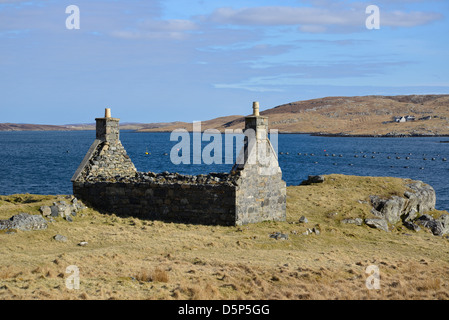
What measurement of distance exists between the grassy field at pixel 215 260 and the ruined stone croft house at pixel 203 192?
0.69m

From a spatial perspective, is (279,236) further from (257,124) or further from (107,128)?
(107,128)

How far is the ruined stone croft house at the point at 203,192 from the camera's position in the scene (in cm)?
2159

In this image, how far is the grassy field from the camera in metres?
13.6

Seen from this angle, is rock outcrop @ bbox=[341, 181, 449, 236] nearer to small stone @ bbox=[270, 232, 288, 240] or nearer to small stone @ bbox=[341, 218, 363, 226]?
small stone @ bbox=[341, 218, 363, 226]

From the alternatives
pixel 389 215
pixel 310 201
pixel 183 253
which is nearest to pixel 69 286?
pixel 183 253

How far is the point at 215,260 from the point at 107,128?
1156 centimetres

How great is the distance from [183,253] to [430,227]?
1662 centimetres

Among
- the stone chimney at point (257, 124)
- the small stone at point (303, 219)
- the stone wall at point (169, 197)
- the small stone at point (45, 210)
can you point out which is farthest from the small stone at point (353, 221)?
the small stone at point (45, 210)

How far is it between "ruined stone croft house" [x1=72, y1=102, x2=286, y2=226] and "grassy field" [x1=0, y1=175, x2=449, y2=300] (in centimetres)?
69

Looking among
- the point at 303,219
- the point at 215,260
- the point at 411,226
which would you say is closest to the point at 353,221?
the point at 303,219

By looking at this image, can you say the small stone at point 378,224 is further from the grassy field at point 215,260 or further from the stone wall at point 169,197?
the stone wall at point 169,197

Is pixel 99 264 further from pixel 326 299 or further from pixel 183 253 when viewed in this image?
A: pixel 326 299

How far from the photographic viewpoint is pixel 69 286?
13.2 meters
